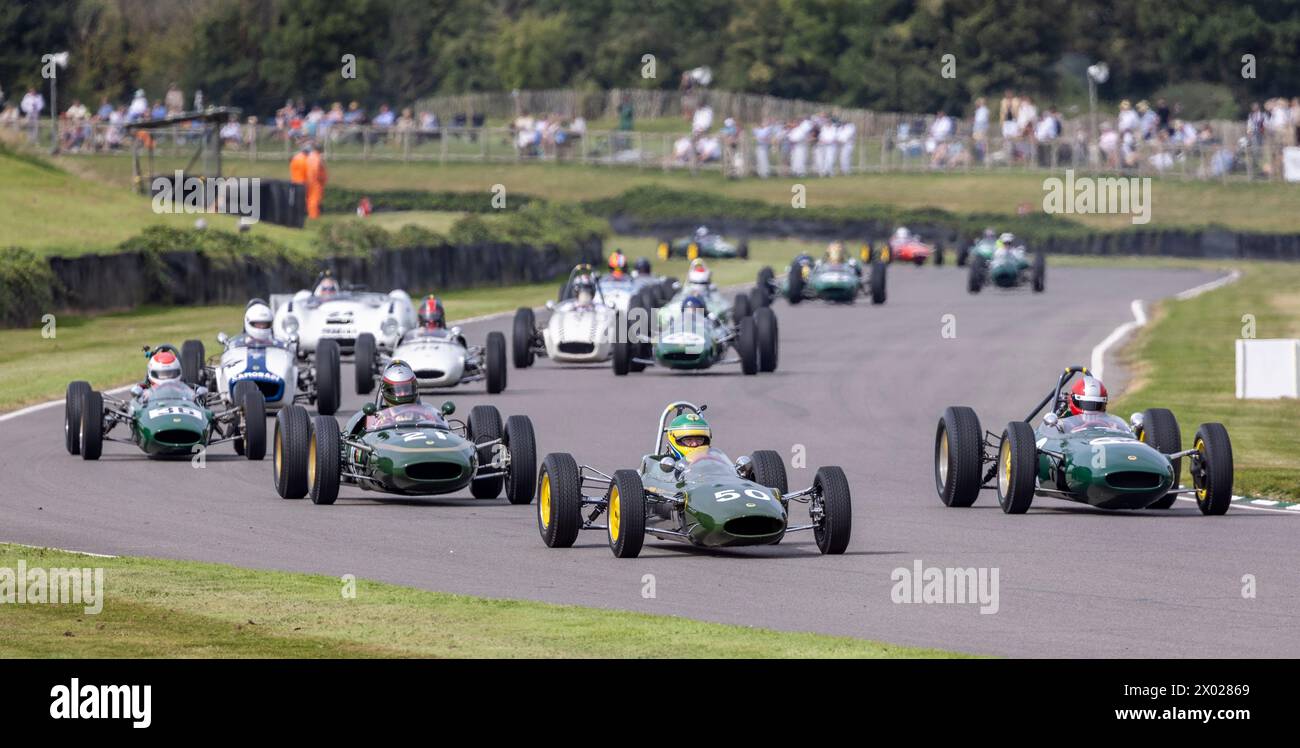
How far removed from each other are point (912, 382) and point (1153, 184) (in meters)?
37.7

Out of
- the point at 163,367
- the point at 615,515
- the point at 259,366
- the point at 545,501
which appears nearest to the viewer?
the point at 615,515

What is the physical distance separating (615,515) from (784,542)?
160 centimetres

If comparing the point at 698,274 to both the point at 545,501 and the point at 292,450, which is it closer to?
the point at 292,450

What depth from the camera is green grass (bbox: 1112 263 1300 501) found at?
2219cm

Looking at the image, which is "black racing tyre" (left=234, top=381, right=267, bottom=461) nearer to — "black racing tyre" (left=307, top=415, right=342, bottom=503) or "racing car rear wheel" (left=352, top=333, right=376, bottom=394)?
"black racing tyre" (left=307, top=415, right=342, bottom=503)

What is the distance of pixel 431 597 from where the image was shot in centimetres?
1403

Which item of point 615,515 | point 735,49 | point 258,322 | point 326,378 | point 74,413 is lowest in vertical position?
point 615,515

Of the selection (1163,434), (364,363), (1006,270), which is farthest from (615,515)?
(1006,270)

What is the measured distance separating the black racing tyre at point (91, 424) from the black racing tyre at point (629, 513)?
7425 mm

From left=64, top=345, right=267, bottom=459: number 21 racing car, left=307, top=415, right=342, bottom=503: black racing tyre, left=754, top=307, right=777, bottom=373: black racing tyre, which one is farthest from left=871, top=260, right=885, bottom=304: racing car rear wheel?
left=307, top=415, right=342, bottom=503: black racing tyre

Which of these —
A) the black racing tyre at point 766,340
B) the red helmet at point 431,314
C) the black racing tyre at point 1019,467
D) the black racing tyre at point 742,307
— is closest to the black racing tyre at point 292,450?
the black racing tyre at point 1019,467

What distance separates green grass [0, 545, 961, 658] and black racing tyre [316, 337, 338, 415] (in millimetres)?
10728

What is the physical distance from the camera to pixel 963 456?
18.5 metres
